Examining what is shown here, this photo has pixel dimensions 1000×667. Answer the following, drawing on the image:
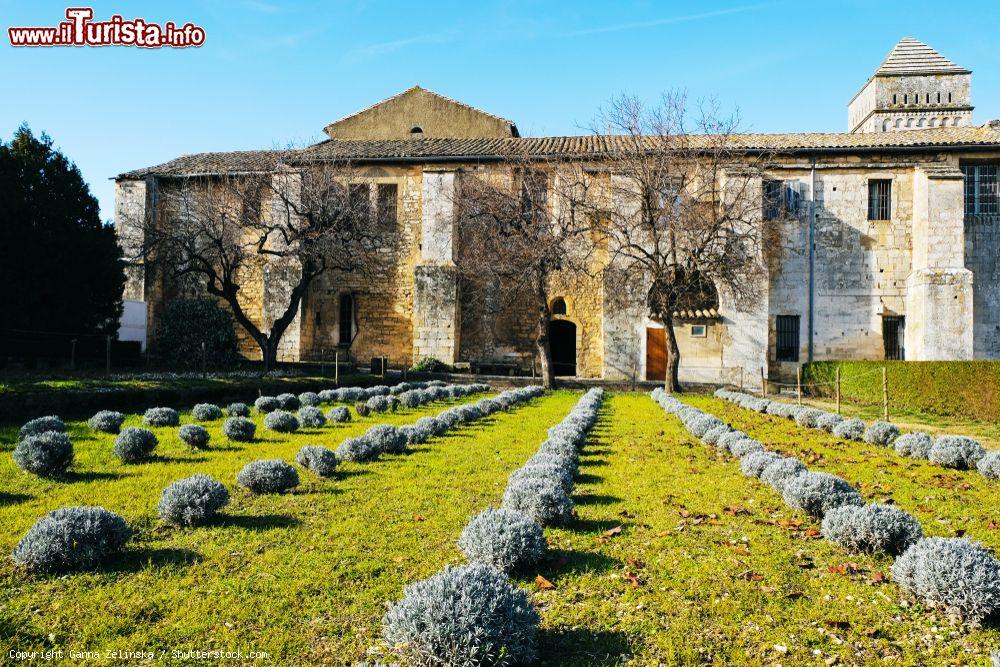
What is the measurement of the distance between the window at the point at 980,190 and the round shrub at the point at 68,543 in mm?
31241

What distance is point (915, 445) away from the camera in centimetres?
917

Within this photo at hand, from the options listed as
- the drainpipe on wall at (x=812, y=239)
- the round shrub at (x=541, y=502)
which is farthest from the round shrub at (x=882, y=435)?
the drainpipe on wall at (x=812, y=239)

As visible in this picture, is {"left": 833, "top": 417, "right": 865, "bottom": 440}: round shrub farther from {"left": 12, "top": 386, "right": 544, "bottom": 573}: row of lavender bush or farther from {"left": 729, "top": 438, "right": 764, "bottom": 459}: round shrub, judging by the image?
{"left": 12, "top": 386, "right": 544, "bottom": 573}: row of lavender bush

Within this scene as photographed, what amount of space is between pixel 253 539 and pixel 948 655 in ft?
14.3

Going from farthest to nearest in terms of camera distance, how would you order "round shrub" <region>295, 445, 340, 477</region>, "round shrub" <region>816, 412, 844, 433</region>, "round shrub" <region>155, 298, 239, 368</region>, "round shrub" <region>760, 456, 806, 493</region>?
"round shrub" <region>155, 298, 239, 368</region>
"round shrub" <region>816, 412, 844, 433</region>
"round shrub" <region>295, 445, 340, 477</region>
"round shrub" <region>760, 456, 806, 493</region>

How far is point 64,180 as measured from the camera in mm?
19234

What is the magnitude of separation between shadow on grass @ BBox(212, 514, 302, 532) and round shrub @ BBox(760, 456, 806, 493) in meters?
4.62

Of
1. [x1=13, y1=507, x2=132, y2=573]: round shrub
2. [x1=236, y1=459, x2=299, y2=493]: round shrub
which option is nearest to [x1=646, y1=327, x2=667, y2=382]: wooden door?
[x1=236, y1=459, x2=299, y2=493]: round shrub

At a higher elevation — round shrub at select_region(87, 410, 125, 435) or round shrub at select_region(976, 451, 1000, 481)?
round shrub at select_region(87, 410, 125, 435)

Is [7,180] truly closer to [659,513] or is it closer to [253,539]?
[253,539]

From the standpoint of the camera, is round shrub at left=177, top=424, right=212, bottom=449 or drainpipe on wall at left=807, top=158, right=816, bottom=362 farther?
drainpipe on wall at left=807, top=158, right=816, bottom=362

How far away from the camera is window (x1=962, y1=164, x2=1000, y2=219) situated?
26.0 meters

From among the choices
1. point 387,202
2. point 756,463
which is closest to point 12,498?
point 756,463

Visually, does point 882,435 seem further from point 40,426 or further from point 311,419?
point 40,426
